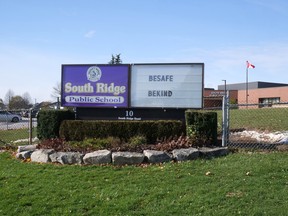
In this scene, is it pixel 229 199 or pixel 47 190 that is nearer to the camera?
pixel 229 199

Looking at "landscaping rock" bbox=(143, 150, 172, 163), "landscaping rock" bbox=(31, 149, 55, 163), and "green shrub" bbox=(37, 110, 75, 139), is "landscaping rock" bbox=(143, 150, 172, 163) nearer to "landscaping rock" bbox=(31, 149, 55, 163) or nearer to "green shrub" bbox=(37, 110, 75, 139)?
"landscaping rock" bbox=(31, 149, 55, 163)

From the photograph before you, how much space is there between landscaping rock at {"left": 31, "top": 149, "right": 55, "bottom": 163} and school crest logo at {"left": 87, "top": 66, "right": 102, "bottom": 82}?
3.10 metres

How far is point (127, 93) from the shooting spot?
11.6 meters

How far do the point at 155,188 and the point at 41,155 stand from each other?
3920 millimetres

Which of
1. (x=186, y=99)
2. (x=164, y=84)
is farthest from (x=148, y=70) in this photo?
(x=186, y=99)

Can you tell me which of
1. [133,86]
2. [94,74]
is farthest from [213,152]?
[94,74]

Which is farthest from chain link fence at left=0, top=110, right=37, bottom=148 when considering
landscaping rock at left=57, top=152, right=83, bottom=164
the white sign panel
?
the white sign panel

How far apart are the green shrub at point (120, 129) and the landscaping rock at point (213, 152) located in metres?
1.59

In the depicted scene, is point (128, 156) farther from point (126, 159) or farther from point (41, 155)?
point (41, 155)

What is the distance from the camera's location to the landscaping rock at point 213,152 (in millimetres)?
8953

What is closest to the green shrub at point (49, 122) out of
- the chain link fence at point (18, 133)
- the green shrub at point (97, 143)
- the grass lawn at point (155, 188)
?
the chain link fence at point (18, 133)

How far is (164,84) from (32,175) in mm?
4911

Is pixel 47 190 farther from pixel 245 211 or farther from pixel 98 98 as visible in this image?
pixel 98 98

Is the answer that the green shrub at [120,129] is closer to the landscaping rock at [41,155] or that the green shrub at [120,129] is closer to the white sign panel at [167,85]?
the white sign panel at [167,85]
